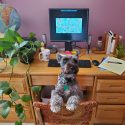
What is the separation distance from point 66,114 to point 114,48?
0.96m

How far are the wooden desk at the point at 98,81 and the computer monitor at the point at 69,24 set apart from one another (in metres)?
0.25

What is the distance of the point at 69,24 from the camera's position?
1.67 m

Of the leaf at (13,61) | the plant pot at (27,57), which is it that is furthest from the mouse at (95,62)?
the leaf at (13,61)

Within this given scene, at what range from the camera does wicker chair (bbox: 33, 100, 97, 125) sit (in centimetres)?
98

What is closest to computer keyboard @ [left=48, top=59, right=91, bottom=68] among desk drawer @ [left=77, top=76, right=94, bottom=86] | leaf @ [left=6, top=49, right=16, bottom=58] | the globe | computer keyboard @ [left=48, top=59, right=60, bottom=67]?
computer keyboard @ [left=48, top=59, right=60, bottom=67]

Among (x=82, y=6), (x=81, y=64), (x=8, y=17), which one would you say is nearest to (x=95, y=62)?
(x=81, y=64)

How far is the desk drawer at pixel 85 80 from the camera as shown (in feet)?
4.93

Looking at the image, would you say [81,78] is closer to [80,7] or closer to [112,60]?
[112,60]

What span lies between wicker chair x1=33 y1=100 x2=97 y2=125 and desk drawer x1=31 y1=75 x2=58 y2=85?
1.54 ft

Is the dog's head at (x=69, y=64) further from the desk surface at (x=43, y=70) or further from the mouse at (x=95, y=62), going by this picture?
the mouse at (x=95, y=62)

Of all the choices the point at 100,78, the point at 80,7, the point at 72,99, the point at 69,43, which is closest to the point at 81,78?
the point at 100,78

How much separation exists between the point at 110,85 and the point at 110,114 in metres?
0.40

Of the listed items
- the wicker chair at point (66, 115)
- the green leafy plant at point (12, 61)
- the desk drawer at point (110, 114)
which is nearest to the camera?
the wicker chair at point (66, 115)

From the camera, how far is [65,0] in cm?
171
